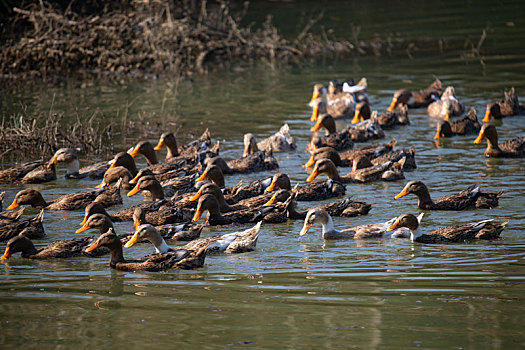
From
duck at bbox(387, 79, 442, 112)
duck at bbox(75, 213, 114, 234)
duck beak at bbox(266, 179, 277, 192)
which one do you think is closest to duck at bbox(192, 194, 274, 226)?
duck beak at bbox(266, 179, 277, 192)

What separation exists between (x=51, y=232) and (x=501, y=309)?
6.02 metres

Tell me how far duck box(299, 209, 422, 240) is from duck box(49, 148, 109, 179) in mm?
4800

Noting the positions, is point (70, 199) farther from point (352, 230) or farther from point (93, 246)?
point (352, 230)

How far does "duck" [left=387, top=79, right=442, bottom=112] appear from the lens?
59.2ft

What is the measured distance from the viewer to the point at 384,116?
1675 centimetres

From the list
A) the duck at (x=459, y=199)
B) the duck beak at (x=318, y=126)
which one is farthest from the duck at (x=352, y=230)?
the duck beak at (x=318, y=126)

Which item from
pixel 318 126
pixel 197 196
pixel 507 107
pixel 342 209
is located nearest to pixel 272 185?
pixel 197 196

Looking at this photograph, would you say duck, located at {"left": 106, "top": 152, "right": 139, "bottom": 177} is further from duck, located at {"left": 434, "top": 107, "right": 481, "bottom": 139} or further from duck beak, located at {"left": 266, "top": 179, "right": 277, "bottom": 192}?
duck, located at {"left": 434, "top": 107, "right": 481, "bottom": 139}

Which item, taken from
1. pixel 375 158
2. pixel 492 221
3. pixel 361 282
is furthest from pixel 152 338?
pixel 375 158

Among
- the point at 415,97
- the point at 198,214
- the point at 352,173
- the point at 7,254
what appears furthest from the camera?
the point at 415,97

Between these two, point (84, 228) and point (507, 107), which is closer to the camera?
point (84, 228)

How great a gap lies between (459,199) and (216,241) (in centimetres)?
349

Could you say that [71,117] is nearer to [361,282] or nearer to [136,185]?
[136,185]

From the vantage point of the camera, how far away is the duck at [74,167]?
1363 centimetres
